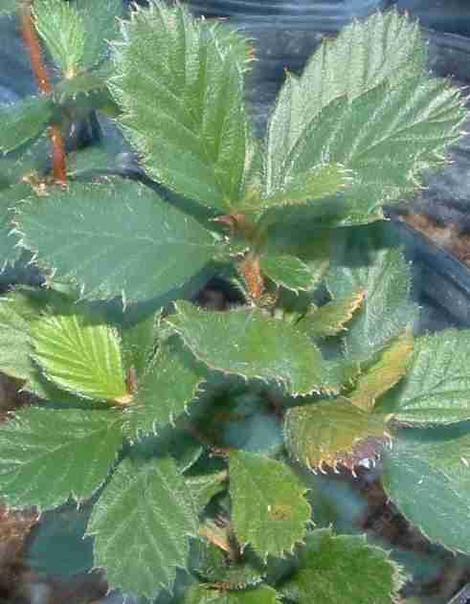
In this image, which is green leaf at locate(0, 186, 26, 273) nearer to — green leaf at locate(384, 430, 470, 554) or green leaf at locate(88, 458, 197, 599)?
green leaf at locate(88, 458, 197, 599)

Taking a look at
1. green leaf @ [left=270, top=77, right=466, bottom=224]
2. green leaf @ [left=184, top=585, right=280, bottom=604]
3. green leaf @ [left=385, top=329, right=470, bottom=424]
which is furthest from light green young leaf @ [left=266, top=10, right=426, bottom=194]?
green leaf @ [left=184, top=585, right=280, bottom=604]

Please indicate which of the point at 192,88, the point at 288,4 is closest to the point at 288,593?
the point at 192,88

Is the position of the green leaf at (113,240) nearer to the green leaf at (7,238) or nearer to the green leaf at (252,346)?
the green leaf at (252,346)

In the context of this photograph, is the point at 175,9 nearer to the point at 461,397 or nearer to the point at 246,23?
the point at 461,397

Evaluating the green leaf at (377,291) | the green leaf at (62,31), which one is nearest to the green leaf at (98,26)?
the green leaf at (62,31)

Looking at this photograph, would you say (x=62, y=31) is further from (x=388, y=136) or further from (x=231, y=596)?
(x=231, y=596)

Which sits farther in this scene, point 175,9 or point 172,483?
point 172,483

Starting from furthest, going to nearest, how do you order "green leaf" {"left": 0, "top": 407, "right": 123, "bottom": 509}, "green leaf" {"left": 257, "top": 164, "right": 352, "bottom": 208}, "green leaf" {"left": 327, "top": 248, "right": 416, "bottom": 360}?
"green leaf" {"left": 327, "top": 248, "right": 416, "bottom": 360} → "green leaf" {"left": 0, "top": 407, "right": 123, "bottom": 509} → "green leaf" {"left": 257, "top": 164, "right": 352, "bottom": 208}

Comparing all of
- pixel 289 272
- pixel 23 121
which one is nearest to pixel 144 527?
pixel 289 272
